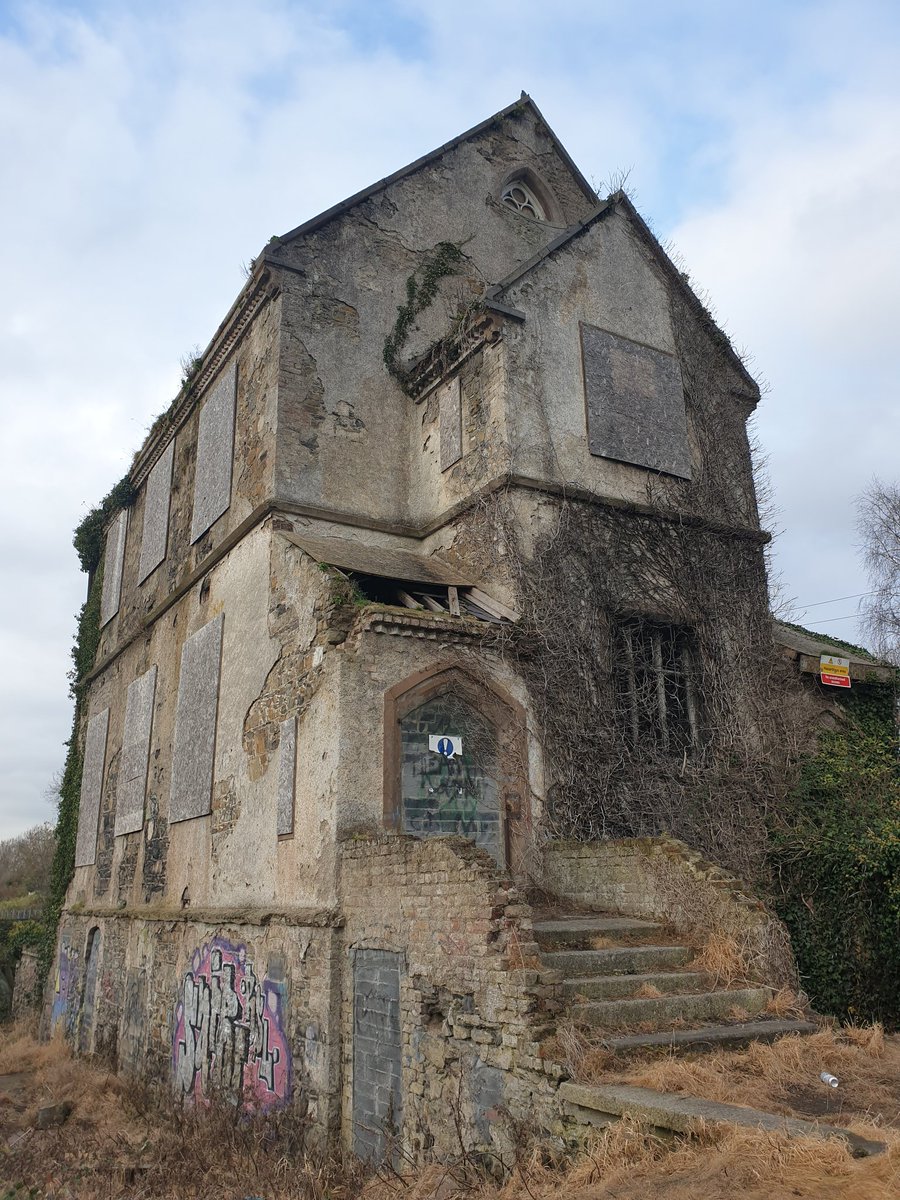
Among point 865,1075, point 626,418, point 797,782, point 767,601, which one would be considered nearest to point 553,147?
point 626,418

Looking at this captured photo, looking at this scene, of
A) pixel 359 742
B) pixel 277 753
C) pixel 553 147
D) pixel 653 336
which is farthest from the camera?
pixel 553 147

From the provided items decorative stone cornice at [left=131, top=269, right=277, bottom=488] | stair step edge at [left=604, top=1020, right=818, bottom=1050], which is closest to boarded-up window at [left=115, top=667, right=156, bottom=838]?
decorative stone cornice at [left=131, top=269, right=277, bottom=488]

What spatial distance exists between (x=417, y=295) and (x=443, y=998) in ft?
38.7

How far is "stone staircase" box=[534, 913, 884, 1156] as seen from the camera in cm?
591

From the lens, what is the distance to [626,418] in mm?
14258

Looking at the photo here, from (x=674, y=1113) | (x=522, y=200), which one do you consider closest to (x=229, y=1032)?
(x=674, y=1113)

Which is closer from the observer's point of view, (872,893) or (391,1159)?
(391,1159)

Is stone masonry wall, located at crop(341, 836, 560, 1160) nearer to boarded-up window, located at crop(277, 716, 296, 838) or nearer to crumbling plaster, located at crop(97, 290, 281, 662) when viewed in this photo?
boarded-up window, located at crop(277, 716, 296, 838)

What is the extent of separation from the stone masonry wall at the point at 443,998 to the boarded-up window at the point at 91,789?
1250 cm

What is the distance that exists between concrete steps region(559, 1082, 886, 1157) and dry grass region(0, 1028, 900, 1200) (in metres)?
0.09

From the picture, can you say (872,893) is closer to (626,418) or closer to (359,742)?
(359,742)

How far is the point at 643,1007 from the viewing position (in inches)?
302

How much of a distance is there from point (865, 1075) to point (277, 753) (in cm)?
727

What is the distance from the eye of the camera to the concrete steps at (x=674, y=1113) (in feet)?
17.0
